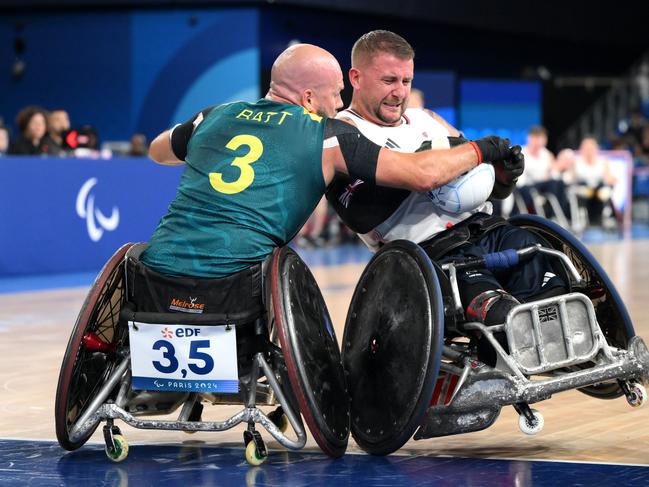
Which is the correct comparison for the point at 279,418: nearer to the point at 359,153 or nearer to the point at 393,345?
the point at 393,345

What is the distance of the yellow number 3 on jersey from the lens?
A: 4.36 m

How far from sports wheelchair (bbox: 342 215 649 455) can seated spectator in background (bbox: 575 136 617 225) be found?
15.9 meters

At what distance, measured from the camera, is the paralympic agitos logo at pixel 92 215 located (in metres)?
12.9

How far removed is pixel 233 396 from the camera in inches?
176

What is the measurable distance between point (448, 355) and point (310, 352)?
56 cm

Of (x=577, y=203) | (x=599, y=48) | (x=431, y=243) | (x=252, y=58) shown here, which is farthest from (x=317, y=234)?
(x=599, y=48)

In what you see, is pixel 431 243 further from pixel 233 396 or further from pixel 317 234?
pixel 317 234

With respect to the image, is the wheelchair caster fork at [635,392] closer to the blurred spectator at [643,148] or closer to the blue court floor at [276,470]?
the blue court floor at [276,470]

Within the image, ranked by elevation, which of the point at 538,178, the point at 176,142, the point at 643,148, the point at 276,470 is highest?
the point at 643,148

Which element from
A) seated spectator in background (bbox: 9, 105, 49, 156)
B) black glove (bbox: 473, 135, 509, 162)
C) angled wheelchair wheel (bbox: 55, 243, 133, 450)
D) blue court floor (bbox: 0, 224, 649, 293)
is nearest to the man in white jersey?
black glove (bbox: 473, 135, 509, 162)

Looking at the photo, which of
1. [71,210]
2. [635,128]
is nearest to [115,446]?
[71,210]

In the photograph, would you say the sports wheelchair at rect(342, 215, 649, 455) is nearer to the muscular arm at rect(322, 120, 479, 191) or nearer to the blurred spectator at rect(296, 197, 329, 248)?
the muscular arm at rect(322, 120, 479, 191)

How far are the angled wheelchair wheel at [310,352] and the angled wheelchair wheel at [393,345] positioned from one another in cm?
10

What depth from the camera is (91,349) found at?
4.41 metres
